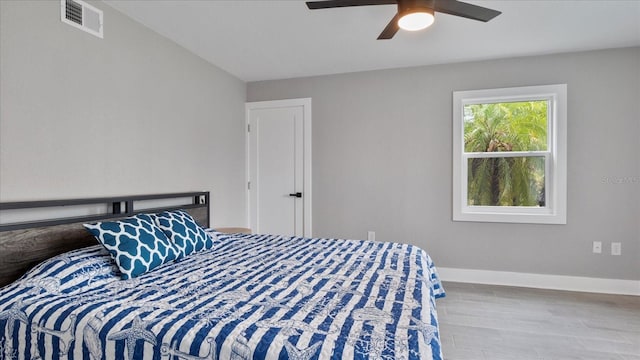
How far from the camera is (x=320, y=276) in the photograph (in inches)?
67.7

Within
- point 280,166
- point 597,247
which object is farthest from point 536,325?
point 280,166

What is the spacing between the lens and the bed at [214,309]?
42.1 inches

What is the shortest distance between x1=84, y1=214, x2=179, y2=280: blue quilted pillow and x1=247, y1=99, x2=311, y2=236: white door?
2168 mm

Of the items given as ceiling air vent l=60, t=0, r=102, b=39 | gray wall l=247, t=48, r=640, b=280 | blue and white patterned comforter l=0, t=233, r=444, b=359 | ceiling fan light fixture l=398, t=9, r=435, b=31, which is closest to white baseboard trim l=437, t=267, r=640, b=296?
gray wall l=247, t=48, r=640, b=280

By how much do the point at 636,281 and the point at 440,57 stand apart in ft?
9.49

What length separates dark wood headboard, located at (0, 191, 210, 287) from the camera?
170 cm

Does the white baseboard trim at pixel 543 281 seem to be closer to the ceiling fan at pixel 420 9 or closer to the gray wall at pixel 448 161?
the gray wall at pixel 448 161

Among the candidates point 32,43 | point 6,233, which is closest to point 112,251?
point 6,233

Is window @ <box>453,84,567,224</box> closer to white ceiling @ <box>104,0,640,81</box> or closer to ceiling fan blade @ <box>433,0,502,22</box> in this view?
white ceiling @ <box>104,0,640,81</box>

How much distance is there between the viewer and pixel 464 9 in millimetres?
1824

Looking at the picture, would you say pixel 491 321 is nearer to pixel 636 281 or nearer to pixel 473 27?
pixel 636 281

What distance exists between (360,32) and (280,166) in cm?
192

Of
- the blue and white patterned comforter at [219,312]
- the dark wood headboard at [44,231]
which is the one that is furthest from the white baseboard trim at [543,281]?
the dark wood headboard at [44,231]

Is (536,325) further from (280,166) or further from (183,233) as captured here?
(280,166)
